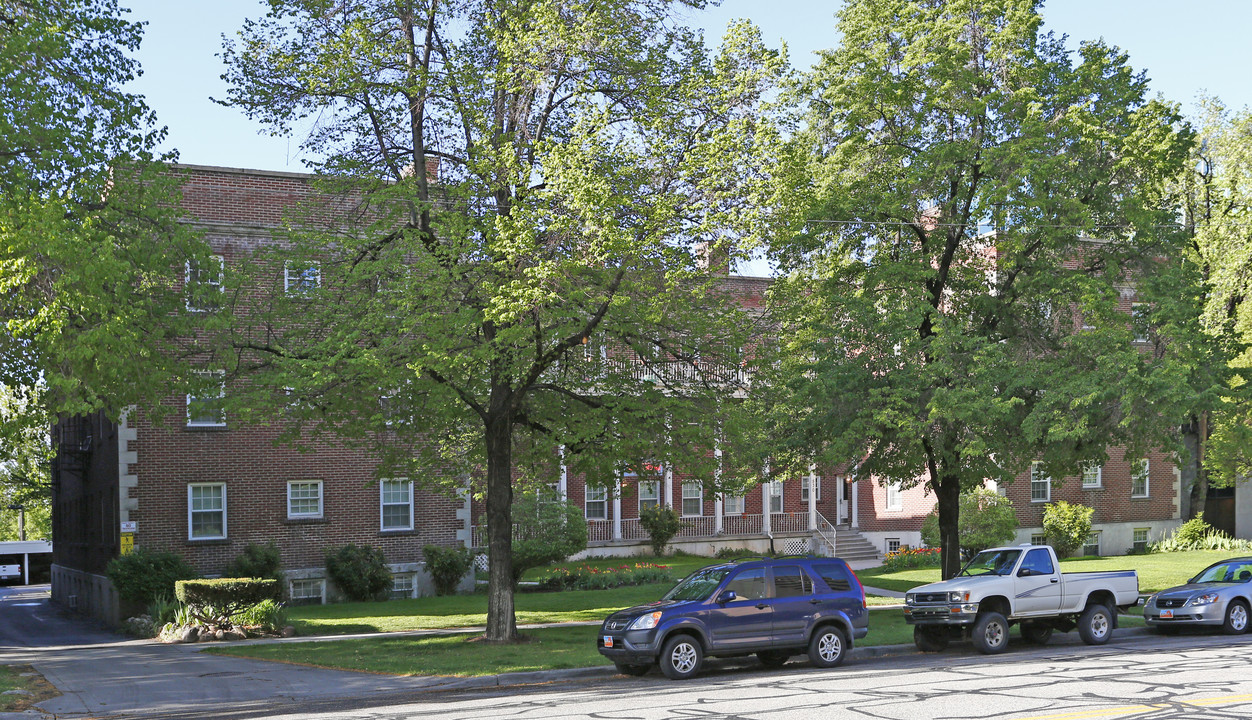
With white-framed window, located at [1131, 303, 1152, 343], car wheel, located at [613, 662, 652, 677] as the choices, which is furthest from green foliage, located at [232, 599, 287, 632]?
white-framed window, located at [1131, 303, 1152, 343]

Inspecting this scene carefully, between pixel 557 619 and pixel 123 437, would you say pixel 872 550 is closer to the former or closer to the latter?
pixel 557 619

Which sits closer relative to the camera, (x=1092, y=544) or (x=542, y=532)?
(x=542, y=532)

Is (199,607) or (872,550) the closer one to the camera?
(199,607)

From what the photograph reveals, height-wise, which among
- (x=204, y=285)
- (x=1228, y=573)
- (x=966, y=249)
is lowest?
(x=1228, y=573)

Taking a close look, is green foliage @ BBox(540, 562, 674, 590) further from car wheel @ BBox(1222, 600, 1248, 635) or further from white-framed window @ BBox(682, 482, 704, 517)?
car wheel @ BBox(1222, 600, 1248, 635)

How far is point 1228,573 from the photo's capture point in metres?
20.4

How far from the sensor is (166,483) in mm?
28219

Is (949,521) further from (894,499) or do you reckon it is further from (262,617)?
(894,499)

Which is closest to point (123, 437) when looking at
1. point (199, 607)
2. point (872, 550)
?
point (199, 607)

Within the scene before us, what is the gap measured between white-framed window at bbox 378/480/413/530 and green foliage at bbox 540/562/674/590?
14.6 ft

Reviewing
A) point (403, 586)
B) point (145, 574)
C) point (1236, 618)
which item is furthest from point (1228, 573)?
point (145, 574)

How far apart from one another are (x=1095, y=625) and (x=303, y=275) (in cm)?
1550

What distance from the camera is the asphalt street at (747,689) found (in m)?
12.0

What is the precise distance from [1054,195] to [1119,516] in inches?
1000
